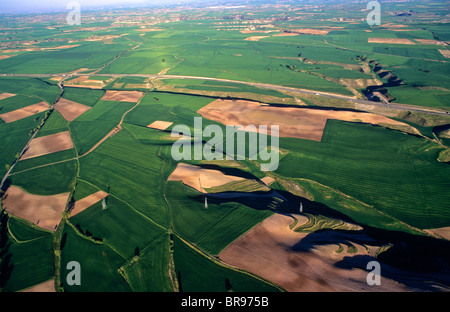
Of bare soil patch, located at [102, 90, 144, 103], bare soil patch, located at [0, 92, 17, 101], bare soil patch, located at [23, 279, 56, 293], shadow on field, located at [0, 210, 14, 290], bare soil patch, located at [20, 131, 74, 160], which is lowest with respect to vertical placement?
bare soil patch, located at [23, 279, 56, 293]

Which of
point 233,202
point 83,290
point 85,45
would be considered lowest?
point 83,290

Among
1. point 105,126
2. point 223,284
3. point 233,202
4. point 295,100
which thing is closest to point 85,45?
point 105,126

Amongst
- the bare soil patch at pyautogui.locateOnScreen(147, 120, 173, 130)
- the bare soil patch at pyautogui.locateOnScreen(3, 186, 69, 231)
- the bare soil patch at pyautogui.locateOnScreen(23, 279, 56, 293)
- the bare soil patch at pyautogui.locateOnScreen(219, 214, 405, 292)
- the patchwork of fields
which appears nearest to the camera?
the bare soil patch at pyautogui.locateOnScreen(219, 214, 405, 292)

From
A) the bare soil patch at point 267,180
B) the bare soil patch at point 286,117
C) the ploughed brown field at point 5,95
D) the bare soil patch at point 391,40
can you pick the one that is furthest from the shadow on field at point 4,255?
the bare soil patch at point 391,40

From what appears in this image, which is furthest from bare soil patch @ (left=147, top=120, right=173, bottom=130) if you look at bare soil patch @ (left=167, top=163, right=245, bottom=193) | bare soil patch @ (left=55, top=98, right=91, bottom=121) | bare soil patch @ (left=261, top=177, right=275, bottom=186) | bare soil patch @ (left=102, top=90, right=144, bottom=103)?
bare soil patch @ (left=261, top=177, right=275, bottom=186)

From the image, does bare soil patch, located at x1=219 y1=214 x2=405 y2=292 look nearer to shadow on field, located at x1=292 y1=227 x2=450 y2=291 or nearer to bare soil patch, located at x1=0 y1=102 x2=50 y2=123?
shadow on field, located at x1=292 y1=227 x2=450 y2=291

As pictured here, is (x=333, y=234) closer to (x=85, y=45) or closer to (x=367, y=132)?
(x=367, y=132)
